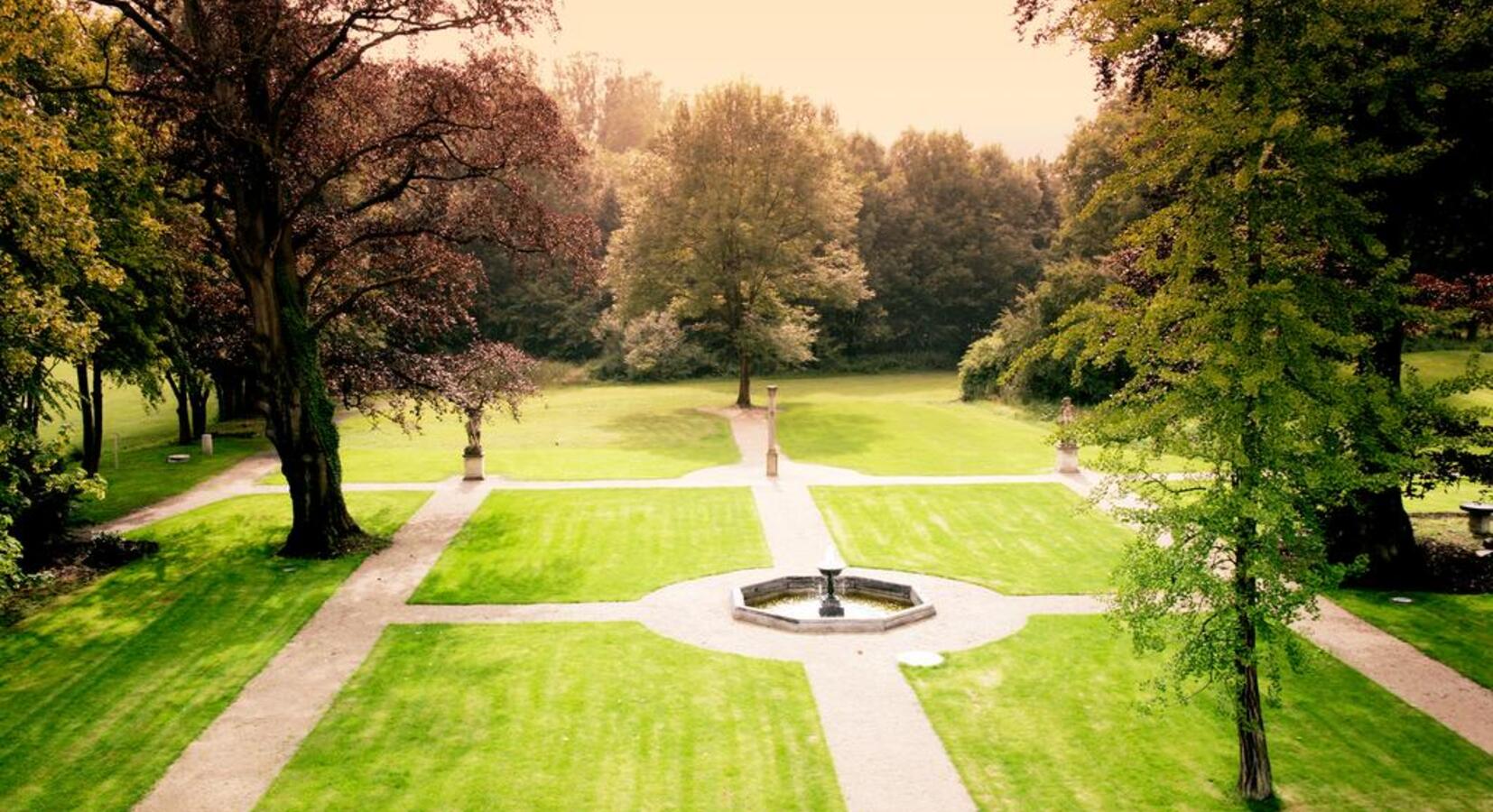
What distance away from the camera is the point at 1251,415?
1052cm

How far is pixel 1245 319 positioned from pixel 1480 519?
54.9 ft

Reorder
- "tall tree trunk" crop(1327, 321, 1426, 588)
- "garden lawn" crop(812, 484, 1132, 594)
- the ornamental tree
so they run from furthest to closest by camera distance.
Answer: the ornamental tree
"garden lawn" crop(812, 484, 1132, 594)
"tall tree trunk" crop(1327, 321, 1426, 588)

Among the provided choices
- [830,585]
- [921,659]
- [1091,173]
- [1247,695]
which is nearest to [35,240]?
[830,585]

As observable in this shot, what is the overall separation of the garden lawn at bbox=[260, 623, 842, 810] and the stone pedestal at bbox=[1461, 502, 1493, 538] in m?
17.2

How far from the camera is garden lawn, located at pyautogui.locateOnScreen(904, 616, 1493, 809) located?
1196 centimetres

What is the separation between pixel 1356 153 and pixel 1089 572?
11640mm

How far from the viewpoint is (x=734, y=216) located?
143ft

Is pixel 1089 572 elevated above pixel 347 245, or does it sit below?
below

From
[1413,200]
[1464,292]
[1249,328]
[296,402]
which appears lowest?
[296,402]

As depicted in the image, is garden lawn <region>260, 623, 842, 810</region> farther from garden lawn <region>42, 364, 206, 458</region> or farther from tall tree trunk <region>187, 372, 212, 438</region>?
garden lawn <region>42, 364, 206, 458</region>

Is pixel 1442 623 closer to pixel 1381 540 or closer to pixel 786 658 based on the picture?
pixel 1381 540

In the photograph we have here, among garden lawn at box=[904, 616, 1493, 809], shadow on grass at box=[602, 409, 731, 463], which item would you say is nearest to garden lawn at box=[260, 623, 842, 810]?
garden lawn at box=[904, 616, 1493, 809]

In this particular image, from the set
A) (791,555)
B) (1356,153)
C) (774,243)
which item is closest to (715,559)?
(791,555)

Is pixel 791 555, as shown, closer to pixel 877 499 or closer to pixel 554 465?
pixel 877 499
